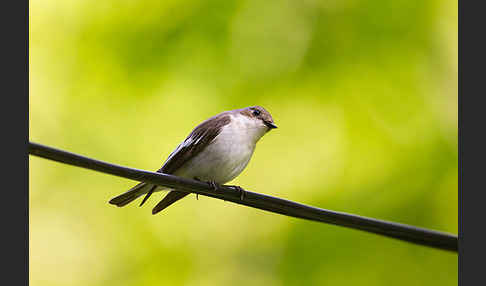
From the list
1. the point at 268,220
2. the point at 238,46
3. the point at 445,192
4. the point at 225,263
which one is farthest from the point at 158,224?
the point at 445,192

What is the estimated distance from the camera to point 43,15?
10.8ft

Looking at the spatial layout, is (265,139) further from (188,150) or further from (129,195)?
(129,195)

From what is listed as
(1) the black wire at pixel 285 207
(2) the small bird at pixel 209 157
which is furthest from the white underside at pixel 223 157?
(1) the black wire at pixel 285 207

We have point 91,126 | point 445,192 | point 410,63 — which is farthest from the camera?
point 410,63

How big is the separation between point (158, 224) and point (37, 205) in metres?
0.84

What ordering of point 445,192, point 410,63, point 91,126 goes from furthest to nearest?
1. point 410,63
2. point 91,126
3. point 445,192

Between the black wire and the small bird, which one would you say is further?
the small bird

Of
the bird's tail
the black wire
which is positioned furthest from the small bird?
the black wire

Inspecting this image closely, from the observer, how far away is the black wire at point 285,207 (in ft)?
4.05

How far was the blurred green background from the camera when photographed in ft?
11.1

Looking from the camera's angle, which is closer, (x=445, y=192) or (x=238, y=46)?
(x=445, y=192)

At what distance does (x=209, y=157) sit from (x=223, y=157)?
0.22ft

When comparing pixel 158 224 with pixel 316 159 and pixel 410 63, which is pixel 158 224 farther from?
pixel 410 63

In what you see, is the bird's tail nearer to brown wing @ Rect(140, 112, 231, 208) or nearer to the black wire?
brown wing @ Rect(140, 112, 231, 208)
